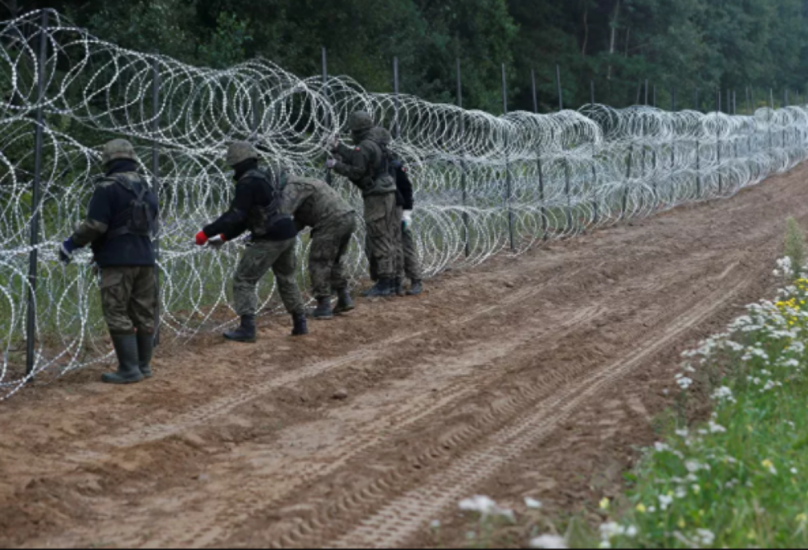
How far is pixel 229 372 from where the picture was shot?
8.75 metres

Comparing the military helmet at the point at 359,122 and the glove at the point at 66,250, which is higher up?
the military helmet at the point at 359,122

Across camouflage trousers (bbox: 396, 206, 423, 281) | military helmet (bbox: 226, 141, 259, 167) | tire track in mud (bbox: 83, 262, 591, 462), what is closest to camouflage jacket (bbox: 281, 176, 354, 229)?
military helmet (bbox: 226, 141, 259, 167)

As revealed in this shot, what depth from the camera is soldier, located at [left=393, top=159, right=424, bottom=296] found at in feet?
40.7

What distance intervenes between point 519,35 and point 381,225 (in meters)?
33.5

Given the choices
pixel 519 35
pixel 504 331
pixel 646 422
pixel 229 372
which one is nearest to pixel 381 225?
pixel 504 331

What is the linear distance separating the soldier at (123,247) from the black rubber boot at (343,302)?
3.02m

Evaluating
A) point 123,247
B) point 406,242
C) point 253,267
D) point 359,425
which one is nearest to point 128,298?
point 123,247

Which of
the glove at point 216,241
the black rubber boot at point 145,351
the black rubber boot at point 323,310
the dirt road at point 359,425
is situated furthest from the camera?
the black rubber boot at point 323,310

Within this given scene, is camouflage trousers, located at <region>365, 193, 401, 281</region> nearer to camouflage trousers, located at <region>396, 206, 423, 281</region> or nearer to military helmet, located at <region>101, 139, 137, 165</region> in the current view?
camouflage trousers, located at <region>396, 206, 423, 281</region>

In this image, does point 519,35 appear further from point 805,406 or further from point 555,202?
point 805,406

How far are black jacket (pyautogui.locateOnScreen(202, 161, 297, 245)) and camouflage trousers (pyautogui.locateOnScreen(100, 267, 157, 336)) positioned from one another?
104 centimetres

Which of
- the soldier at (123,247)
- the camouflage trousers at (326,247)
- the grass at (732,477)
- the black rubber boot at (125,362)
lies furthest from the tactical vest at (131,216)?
the grass at (732,477)

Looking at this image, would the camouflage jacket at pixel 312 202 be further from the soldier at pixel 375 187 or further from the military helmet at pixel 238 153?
the military helmet at pixel 238 153

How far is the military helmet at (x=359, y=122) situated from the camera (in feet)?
38.9
